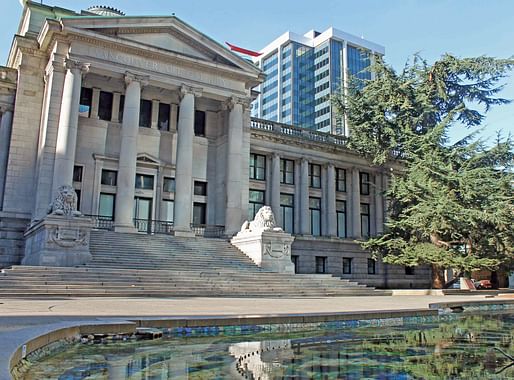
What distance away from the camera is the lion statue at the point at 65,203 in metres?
21.5

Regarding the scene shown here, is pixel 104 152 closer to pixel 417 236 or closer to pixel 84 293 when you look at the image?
pixel 84 293

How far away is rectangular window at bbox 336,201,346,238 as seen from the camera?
39.7 m

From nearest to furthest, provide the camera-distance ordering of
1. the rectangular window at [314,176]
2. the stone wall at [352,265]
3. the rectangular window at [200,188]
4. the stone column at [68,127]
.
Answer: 1. the stone column at [68,127]
2. the rectangular window at [200,188]
3. the stone wall at [352,265]
4. the rectangular window at [314,176]

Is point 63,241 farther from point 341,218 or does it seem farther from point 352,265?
point 341,218

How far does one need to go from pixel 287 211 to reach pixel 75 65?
62.1ft

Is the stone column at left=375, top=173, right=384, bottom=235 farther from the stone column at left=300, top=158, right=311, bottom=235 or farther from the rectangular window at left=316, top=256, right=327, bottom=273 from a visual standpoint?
the stone column at left=300, top=158, right=311, bottom=235

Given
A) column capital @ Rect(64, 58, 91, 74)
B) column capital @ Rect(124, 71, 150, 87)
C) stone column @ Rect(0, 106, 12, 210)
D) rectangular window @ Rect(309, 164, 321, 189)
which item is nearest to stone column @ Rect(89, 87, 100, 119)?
column capital @ Rect(124, 71, 150, 87)

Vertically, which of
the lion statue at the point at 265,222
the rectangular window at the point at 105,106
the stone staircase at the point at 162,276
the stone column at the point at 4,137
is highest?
the rectangular window at the point at 105,106

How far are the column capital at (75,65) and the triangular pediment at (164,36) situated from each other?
1850 millimetres

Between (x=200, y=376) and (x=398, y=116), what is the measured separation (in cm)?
3272

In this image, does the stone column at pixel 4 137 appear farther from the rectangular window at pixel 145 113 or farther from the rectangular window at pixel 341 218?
the rectangular window at pixel 341 218

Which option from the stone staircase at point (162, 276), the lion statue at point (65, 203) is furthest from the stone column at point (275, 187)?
the lion statue at point (65, 203)

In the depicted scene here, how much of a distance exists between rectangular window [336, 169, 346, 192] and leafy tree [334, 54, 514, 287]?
3215mm

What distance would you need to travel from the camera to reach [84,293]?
16922mm
